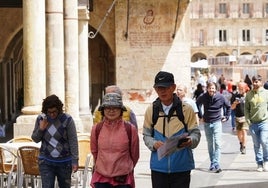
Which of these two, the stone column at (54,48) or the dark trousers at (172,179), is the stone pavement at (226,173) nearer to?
the stone column at (54,48)

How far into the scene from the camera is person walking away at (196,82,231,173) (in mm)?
14048

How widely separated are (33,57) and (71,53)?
4.84 metres

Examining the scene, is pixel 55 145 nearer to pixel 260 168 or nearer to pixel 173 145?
pixel 173 145


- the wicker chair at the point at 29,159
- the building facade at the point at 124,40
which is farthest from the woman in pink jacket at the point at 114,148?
the building facade at the point at 124,40

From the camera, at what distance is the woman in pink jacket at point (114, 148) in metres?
7.49

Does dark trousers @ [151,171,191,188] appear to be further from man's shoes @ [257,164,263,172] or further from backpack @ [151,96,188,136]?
man's shoes @ [257,164,263,172]

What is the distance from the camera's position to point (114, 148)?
749 cm

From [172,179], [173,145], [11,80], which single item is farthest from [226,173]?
[11,80]

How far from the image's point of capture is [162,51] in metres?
23.6

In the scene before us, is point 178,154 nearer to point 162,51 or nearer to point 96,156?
point 96,156

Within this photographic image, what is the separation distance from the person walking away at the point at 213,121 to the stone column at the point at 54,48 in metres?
3.58

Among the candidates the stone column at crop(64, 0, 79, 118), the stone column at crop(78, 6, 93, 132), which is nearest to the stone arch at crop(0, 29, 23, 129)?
the stone column at crop(78, 6, 93, 132)

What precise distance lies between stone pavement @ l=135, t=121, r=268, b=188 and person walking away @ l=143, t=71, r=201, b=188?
15.6ft

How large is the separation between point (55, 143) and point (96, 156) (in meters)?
1.29
